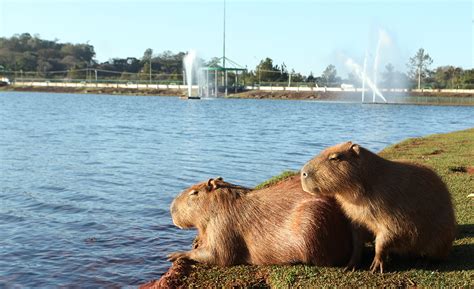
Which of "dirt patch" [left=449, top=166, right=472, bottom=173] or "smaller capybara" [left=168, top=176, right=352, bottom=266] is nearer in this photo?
"smaller capybara" [left=168, top=176, right=352, bottom=266]

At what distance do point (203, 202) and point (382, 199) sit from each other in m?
1.69

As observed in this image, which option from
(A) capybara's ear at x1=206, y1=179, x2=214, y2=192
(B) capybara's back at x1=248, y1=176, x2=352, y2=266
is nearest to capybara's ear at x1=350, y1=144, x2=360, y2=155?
(B) capybara's back at x1=248, y1=176, x2=352, y2=266

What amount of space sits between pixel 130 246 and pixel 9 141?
14.4 m

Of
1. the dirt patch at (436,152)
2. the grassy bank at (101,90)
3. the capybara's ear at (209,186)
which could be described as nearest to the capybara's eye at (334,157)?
the capybara's ear at (209,186)

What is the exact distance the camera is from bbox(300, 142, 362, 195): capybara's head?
4.53m

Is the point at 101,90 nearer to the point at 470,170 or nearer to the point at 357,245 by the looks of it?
the point at 470,170

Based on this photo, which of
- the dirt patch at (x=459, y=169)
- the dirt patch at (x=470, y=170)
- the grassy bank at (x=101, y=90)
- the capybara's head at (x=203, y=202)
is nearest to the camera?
the capybara's head at (x=203, y=202)

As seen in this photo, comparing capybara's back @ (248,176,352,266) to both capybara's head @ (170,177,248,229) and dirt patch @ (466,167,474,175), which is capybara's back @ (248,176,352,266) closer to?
capybara's head @ (170,177,248,229)

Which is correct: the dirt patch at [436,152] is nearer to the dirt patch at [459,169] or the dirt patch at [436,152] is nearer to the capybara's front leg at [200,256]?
the dirt patch at [459,169]

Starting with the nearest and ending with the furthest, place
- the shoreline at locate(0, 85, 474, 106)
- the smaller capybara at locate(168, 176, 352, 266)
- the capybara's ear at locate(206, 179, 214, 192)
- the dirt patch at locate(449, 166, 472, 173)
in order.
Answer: the smaller capybara at locate(168, 176, 352, 266), the capybara's ear at locate(206, 179, 214, 192), the dirt patch at locate(449, 166, 472, 173), the shoreline at locate(0, 85, 474, 106)

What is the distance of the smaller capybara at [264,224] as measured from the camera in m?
4.86

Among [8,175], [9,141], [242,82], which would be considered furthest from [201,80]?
[8,175]

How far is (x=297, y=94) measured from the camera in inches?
3711

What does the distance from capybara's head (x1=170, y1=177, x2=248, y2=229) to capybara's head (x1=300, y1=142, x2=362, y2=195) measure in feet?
3.21
